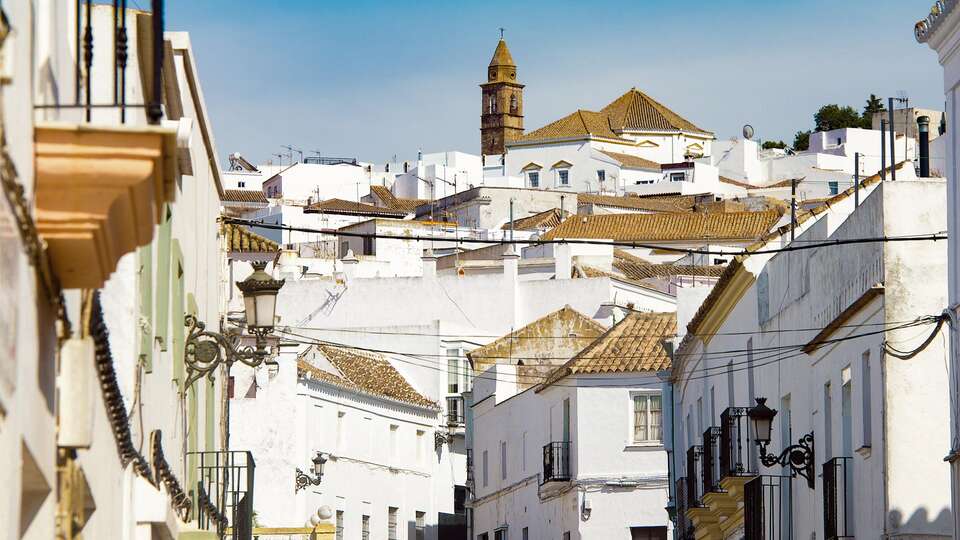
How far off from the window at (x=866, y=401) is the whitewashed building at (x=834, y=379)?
2 centimetres

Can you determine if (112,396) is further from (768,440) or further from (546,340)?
(546,340)

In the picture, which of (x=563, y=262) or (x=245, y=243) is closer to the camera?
(x=245, y=243)

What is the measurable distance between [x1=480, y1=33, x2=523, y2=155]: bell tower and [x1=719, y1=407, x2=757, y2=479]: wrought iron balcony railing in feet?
405

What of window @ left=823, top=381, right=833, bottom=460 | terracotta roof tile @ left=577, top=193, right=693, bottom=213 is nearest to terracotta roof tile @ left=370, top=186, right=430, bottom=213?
terracotta roof tile @ left=577, top=193, right=693, bottom=213

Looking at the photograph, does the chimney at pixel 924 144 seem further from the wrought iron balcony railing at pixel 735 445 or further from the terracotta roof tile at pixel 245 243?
the terracotta roof tile at pixel 245 243

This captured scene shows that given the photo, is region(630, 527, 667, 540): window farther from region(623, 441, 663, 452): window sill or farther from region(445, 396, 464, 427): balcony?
region(445, 396, 464, 427): balcony

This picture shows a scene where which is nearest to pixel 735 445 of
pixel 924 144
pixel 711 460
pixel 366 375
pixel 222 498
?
pixel 711 460

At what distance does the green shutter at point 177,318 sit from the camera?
1377cm

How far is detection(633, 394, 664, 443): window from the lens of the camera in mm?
40438

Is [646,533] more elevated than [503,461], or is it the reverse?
[503,461]

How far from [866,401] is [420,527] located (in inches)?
1338

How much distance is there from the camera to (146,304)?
1156 centimetres

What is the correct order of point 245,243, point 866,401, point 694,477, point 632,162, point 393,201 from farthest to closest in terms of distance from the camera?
point 632,162 < point 393,201 < point 694,477 < point 245,243 < point 866,401

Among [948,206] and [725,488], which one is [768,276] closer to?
[725,488]
